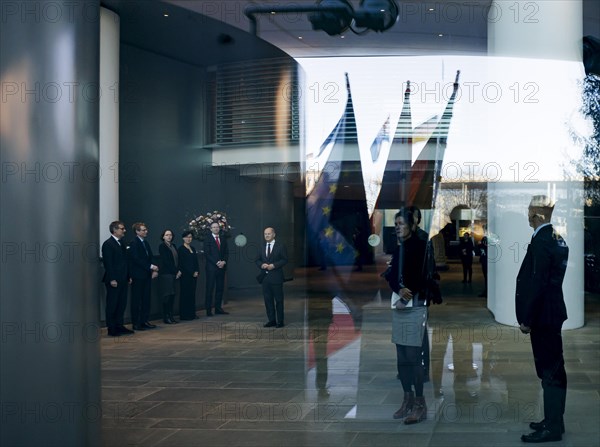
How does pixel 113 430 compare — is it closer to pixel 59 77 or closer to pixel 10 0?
pixel 59 77

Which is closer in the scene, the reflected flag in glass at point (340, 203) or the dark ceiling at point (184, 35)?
the dark ceiling at point (184, 35)

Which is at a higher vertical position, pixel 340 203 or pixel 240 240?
pixel 340 203

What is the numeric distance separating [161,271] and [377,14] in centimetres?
189

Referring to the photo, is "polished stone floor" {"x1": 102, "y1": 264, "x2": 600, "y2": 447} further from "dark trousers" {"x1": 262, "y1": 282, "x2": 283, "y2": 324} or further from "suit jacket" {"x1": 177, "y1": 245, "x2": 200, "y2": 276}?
"suit jacket" {"x1": 177, "y1": 245, "x2": 200, "y2": 276}

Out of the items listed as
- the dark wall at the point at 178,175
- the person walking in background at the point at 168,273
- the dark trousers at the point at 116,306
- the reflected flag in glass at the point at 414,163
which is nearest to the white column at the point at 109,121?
the dark wall at the point at 178,175

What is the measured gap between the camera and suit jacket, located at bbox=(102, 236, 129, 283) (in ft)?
13.8

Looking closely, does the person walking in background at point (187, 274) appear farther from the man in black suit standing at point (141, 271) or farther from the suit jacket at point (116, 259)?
the suit jacket at point (116, 259)

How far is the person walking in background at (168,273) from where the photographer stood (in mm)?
4227

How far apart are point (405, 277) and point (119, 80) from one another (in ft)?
6.22

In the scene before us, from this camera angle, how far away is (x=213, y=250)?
424 cm

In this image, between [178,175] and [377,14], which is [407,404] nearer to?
[178,175]

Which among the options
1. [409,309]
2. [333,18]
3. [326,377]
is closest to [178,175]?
[333,18]

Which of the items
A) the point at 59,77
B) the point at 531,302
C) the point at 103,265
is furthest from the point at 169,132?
the point at 531,302

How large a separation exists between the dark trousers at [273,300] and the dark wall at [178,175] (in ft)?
0.26
